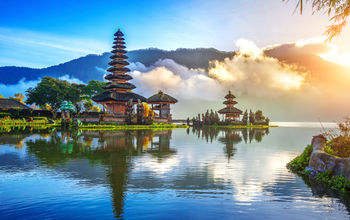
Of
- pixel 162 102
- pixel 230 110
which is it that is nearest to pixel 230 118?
pixel 230 110

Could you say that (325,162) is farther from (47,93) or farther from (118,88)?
(47,93)

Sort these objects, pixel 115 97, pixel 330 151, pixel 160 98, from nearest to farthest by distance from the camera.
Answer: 1. pixel 330 151
2. pixel 115 97
3. pixel 160 98

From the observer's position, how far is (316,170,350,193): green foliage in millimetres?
6926

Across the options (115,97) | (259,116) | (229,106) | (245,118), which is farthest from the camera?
(259,116)

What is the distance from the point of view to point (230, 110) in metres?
65.4

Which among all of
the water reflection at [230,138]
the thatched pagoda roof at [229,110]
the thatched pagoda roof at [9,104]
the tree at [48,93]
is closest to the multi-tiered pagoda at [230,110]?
the thatched pagoda roof at [229,110]

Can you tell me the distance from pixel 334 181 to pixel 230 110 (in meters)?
→ 58.9

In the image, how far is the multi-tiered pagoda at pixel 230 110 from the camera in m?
65.3

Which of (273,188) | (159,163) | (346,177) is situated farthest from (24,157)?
(346,177)

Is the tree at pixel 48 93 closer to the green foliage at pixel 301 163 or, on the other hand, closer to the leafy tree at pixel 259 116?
the leafy tree at pixel 259 116

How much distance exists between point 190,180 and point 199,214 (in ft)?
8.83

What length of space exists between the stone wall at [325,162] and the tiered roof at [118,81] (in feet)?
139

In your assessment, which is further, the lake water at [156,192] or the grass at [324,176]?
the grass at [324,176]

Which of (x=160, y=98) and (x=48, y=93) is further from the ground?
(x=48, y=93)
